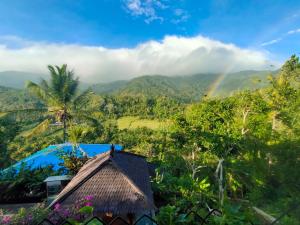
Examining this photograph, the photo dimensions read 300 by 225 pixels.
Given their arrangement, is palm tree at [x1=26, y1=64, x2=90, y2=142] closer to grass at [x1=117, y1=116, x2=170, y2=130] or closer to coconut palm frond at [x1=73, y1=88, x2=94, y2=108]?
coconut palm frond at [x1=73, y1=88, x2=94, y2=108]

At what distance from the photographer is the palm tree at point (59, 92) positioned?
22.2 meters

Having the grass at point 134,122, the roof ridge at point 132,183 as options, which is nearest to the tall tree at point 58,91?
the roof ridge at point 132,183

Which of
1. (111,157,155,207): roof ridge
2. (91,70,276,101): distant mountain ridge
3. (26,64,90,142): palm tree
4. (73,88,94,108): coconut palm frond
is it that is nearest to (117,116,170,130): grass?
(91,70,276,101): distant mountain ridge

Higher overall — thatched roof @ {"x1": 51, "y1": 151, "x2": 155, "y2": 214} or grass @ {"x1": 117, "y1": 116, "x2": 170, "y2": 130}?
thatched roof @ {"x1": 51, "y1": 151, "x2": 155, "y2": 214}

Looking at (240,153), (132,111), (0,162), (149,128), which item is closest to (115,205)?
(0,162)

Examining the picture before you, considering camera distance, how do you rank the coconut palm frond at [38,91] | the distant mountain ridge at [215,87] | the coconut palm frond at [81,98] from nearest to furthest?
1. the coconut palm frond at [38,91]
2. the coconut palm frond at [81,98]
3. the distant mountain ridge at [215,87]

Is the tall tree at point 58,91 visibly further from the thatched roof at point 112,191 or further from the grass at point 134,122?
the grass at point 134,122

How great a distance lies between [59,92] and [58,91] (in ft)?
0.53

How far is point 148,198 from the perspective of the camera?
6668mm

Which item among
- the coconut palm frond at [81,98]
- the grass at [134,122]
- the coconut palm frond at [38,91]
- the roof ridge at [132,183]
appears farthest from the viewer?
the grass at [134,122]

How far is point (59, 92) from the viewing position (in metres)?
22.2

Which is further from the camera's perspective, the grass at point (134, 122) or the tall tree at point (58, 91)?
the grass at point (134, 122)

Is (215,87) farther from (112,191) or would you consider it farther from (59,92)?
(112,191)

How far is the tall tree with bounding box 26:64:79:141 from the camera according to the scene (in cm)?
2212
